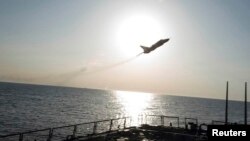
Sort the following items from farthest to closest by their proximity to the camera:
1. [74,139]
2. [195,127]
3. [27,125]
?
[27,125] < [195,127] < [74,139]

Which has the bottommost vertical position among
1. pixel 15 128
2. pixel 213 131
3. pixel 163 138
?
pixel 15 128

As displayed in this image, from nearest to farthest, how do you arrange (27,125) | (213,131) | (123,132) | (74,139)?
(213,131), (74,139), (123,132), (27,125)

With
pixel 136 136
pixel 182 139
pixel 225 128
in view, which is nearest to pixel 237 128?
pixel 225 128

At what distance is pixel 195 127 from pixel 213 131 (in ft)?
65.7

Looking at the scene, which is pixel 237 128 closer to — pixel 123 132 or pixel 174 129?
pixel 123 132

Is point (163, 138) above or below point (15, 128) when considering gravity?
above

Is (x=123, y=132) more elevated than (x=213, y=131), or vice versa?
(x=213, y=131)

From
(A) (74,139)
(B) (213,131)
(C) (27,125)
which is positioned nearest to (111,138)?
(A) (74,139)

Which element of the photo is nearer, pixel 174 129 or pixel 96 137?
pixel 96 137

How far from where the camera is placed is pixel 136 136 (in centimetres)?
3069

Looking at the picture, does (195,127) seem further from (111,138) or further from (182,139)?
(111,138)

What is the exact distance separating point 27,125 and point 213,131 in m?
69.0

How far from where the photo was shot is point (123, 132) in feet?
105

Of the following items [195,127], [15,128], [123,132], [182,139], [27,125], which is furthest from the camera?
[27,125]
